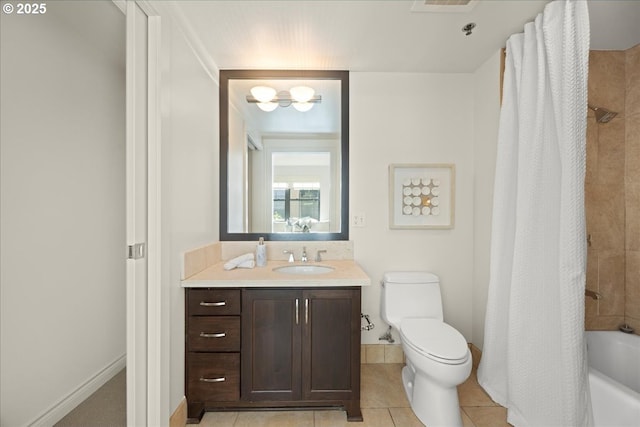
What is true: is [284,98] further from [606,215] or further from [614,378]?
[614,378]

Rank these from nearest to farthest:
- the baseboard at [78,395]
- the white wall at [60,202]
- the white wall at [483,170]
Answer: the white wall at [60,202] → the baseboard at [78,395] → the white wall at [483,170]

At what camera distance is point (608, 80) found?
78.7 inches

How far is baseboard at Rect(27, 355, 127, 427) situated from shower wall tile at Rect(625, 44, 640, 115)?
3303 mm

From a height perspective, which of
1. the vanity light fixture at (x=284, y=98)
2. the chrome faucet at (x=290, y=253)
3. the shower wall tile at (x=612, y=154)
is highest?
the vanity light fixture at (x=284, y=98)

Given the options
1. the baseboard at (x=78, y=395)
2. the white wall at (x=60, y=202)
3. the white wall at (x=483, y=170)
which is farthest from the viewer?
the white wall at (x=483, y=170)

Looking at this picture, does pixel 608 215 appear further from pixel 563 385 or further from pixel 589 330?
pixel 563 385

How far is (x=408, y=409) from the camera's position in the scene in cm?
186

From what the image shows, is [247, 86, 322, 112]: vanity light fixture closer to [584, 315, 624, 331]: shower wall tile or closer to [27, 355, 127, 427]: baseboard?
[27, 355, 127, 427]: baseboard

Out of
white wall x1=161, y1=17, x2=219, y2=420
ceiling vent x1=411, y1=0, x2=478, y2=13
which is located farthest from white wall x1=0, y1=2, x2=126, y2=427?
ceiling vent x1=411, y1=0, x2=478, y2=13

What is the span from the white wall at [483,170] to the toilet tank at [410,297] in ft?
1.17

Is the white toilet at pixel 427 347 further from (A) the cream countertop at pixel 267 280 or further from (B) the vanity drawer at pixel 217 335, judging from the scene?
(B) the vanity drawer at pixel 217 335

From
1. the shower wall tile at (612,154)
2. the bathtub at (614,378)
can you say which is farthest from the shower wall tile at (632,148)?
the bathtub at (614,378)

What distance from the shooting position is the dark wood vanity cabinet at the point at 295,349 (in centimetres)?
174

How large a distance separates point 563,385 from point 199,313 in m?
1.93
